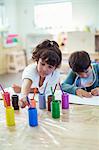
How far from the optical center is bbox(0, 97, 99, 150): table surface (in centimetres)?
91

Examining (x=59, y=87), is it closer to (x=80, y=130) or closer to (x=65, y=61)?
(x=80, y=130)

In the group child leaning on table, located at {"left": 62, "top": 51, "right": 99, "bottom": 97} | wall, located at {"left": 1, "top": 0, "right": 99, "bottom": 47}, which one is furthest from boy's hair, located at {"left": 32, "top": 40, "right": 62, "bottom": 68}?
wall, located at {"left": 1, "top": 0, "right": 99, "bottom": 47}

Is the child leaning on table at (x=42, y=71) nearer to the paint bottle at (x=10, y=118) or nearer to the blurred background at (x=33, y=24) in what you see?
the paint bottle at (x=10, y=118)

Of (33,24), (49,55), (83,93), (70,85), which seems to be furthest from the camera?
(33,24)

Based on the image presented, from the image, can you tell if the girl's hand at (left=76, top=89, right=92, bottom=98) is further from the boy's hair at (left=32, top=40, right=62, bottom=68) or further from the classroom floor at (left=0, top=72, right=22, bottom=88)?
the classroom floor at (left=0, top=72, right=22, bottom=88)

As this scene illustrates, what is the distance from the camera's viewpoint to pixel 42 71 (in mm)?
1500

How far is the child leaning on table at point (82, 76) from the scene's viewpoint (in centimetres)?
149

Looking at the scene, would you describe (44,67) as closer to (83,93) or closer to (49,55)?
(49,55)

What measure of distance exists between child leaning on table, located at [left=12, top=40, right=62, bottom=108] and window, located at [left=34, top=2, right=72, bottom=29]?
417 cm

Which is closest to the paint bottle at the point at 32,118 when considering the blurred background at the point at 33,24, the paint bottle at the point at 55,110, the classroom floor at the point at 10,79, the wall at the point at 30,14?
the paint bottle at the point at 55,110

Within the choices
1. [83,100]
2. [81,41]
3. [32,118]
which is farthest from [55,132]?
[81,41]

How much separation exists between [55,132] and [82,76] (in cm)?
65

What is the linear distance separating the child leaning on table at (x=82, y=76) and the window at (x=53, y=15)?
13.3 ft

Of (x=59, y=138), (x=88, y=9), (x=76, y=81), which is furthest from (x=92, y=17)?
(x=59, y=138)
